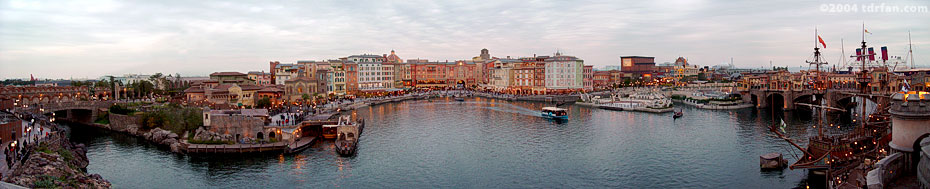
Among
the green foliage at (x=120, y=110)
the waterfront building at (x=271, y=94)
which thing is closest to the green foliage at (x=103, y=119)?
the green foliage at (x=120, y=110)

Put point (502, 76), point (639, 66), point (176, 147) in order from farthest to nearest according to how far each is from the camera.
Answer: point (639, 66) < point (502, 76) < point (176, 147)

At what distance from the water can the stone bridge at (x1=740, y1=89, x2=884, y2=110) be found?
473 inches

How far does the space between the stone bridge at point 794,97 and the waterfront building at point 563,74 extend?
23.7m

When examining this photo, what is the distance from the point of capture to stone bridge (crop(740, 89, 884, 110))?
4716 centimetres

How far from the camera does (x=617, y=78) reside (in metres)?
103

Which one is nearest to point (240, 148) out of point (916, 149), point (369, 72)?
point (916, 149)

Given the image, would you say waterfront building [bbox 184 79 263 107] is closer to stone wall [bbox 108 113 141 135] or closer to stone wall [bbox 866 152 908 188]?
stone wall [bbox 108 113 141 135]

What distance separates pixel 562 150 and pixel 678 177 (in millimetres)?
7396

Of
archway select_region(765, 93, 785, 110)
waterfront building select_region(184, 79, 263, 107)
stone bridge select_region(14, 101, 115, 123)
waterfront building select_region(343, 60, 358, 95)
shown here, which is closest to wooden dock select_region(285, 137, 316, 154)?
waterfront building select_region(184, 79, 263, 107)

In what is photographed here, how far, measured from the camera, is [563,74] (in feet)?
254

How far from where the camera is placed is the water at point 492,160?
2153 cm

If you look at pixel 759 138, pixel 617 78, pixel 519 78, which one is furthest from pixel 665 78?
pixel 759 138

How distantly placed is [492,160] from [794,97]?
130ft

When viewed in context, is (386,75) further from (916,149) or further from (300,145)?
(916,149)
